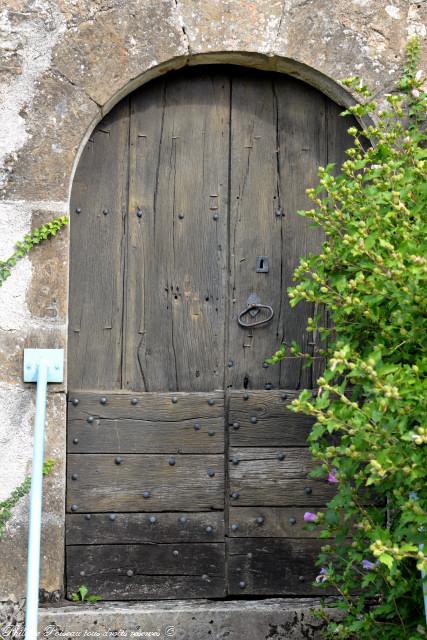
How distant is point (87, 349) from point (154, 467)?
1.73 ft

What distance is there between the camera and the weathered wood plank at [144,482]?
3.67 m

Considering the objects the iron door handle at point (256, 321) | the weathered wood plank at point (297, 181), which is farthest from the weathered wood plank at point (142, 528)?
the iron door handle at point (256, 321)

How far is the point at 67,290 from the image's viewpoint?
12.0 feet

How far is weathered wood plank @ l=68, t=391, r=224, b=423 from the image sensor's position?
3689 mm

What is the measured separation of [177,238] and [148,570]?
129cm

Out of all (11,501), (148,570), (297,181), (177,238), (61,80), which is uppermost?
(61,80)

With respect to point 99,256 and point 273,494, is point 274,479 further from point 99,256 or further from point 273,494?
point 99,256

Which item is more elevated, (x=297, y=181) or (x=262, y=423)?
(x=297, y=181)

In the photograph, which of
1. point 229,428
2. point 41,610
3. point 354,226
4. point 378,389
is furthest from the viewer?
point 229,428

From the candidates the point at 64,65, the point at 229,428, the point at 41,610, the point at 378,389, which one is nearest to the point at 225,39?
the point at 64,65

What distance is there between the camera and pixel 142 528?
3.68m

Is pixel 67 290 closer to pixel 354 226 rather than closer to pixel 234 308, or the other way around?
pixel 234 308

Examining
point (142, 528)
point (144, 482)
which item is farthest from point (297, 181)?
point (142, 528)

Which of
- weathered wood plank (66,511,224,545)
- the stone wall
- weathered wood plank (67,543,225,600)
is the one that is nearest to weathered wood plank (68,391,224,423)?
the stone wall
